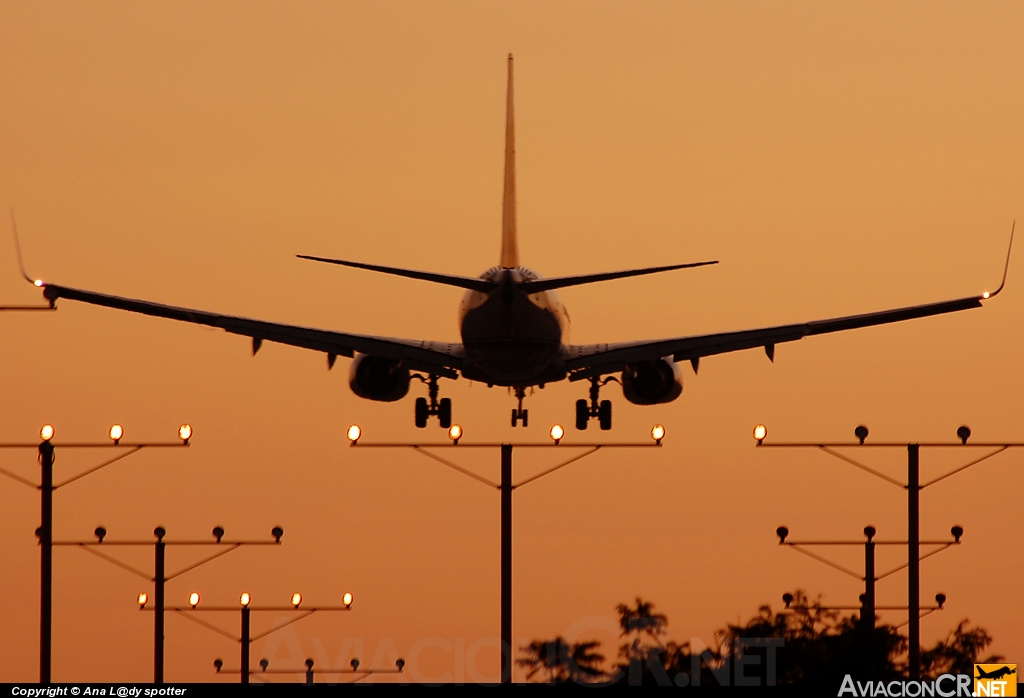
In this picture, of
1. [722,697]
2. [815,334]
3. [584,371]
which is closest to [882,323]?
[815,334]

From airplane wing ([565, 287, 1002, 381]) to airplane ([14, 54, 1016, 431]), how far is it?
28mm

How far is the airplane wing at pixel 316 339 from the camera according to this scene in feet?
228

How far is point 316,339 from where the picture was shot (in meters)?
71.4

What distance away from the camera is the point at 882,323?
71875mm

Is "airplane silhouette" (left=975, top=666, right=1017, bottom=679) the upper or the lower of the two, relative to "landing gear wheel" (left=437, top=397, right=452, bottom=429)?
lower

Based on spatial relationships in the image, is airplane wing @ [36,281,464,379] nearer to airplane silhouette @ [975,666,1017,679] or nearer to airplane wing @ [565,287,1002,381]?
airplane wing @ [565,287,1002,381]

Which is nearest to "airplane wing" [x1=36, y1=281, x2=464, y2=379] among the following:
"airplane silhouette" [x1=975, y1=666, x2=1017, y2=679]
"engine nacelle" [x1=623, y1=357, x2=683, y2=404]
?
"engine nacelle" [x1=623, y1=357, x2=683, y2=404]

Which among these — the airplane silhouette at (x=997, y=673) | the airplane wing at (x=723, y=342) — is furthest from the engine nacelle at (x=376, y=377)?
the airplane silhouette at (x=997, y=673)

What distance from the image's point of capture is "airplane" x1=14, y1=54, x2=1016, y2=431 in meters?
66.7

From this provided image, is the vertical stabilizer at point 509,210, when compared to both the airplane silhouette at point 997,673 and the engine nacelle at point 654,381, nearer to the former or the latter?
the engine nacelle at point 654,381

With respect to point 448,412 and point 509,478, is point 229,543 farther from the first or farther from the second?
point 509,478

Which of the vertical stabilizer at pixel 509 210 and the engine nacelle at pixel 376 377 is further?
the vertical stabilizer at pixel 509 210

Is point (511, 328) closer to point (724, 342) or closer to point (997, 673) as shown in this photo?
point (724, 342)

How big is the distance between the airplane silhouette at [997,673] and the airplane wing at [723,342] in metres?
12.7
